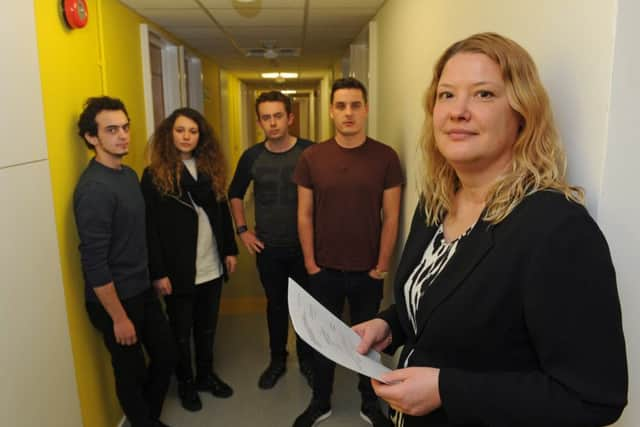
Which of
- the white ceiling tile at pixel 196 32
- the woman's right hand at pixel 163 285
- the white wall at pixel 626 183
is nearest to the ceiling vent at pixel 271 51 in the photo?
the white ceiling tile at pixel 196 32

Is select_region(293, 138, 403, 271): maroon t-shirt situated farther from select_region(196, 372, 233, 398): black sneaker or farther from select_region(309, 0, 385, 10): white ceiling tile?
select_region(309, 0, 385, 10): white ceiling tile

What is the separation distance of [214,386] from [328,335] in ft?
6.77

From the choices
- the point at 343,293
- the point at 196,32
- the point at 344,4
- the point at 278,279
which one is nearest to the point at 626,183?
the point at 343,293

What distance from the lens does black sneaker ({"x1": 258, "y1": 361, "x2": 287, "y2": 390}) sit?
293 cm

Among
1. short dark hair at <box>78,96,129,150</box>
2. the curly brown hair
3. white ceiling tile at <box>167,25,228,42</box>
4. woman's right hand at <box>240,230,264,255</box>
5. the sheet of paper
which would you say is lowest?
woman's right hand at <box>240,230,264,255</box>

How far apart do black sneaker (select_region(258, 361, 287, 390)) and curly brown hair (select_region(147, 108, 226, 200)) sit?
1.10 m

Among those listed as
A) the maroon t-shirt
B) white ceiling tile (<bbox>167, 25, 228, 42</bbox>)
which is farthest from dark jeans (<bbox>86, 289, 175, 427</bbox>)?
white ceiling tile (<bbox>167, 25, 228, 42</bbox>)

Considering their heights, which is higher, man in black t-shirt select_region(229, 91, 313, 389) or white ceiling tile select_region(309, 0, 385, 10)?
white ceiling tile select_region(309, 0, 385, 10)

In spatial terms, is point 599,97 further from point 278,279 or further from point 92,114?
point 278,279

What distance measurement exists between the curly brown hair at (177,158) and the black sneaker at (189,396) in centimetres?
105

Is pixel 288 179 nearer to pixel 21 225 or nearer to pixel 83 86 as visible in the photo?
pixel 83 86

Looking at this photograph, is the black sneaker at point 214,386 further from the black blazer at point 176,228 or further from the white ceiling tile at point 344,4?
the white ceiling tile at point 344,4

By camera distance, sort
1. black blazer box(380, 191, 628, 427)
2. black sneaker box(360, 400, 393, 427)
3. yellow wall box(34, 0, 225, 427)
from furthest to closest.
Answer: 1. black sneaker box(360, 400, 393, 427)
2. yellow wall box(34, 0, 225, 427)
3. black blazer box(380, 191, 628, 427)

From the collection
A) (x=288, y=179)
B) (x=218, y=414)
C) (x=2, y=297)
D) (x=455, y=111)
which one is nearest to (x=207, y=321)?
(x=218, y=414)
